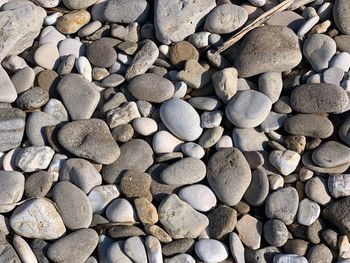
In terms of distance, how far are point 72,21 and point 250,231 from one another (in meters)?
1.34

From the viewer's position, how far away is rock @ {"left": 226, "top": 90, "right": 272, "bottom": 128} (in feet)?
7.26

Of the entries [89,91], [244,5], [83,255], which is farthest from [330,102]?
[83,255]

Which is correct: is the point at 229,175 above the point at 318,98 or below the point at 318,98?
below

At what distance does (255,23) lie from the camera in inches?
96.0

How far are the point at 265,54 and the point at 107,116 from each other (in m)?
0.77

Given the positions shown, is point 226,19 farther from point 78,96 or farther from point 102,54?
point 78,96

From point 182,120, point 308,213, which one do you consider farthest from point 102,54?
point 308,213

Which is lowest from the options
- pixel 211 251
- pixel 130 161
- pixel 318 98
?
→ pixel 211 251

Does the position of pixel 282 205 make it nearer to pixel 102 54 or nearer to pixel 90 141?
pixel 90 141

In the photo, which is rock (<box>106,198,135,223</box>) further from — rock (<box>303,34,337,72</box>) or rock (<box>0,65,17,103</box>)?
rock (<box>303,34,337,72</box>)

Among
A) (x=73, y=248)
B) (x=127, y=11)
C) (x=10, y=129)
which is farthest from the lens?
(x=127, y=11)

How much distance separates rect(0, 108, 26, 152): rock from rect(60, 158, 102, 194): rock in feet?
0.86

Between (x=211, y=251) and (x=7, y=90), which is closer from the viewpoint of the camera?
(x=211, y=251)

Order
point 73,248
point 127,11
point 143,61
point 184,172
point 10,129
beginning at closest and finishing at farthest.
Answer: point 73,248 < point 184,172 < point 10,129 < point 143,61 < point 127,11
